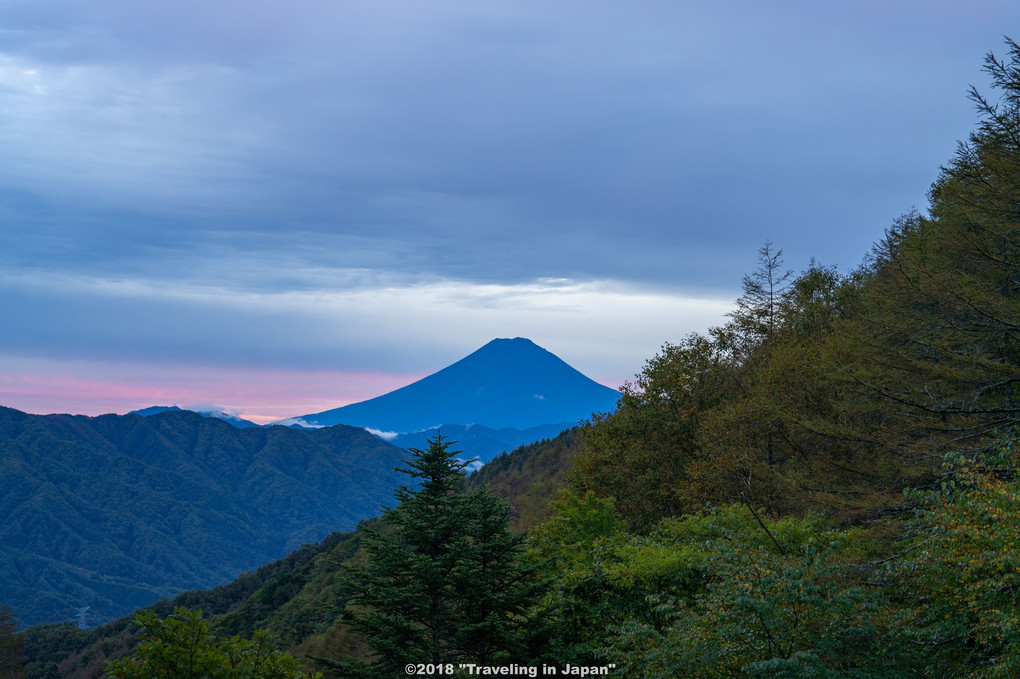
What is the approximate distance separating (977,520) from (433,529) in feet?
35.0

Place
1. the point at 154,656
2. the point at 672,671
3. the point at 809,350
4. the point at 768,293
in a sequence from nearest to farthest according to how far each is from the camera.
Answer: the point at 154,656, the point at 672,671, the point at 809,350, the point at 768,293

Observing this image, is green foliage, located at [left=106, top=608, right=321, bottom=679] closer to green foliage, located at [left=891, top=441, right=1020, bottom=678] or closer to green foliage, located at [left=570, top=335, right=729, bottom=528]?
green foliage, located at [left=891, top=441, right=1020, bottom=678]

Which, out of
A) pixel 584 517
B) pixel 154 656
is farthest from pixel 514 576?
pixel 154 656

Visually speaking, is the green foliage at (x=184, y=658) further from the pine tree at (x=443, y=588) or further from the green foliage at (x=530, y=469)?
the green foliage at (x=530, y=469)

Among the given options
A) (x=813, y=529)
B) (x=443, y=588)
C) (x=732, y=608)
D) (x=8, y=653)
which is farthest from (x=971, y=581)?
(x=8, y=653)

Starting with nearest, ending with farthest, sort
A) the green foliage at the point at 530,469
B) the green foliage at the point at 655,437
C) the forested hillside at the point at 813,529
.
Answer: the forested hillside at the point at 813,529 < the green foliage at the point at 655,437 < the green foliage at the point at 530,469

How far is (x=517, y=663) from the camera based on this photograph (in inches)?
626

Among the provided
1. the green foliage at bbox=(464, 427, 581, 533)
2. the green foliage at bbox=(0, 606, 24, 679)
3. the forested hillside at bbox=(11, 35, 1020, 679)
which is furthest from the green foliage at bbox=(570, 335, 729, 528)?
the green foliage at bbox=(0, 606, 24, 679)

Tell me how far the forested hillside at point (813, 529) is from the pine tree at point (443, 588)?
49 mm

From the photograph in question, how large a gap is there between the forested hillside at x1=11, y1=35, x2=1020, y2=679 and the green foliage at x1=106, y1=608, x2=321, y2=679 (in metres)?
5.92

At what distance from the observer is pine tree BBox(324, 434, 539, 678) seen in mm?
15367

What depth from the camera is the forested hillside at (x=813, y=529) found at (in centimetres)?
945

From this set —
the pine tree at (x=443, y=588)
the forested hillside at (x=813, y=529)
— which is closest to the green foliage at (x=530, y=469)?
the forested hillside at (x=813, y=529)

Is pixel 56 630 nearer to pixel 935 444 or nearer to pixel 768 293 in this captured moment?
pixel 768 293
